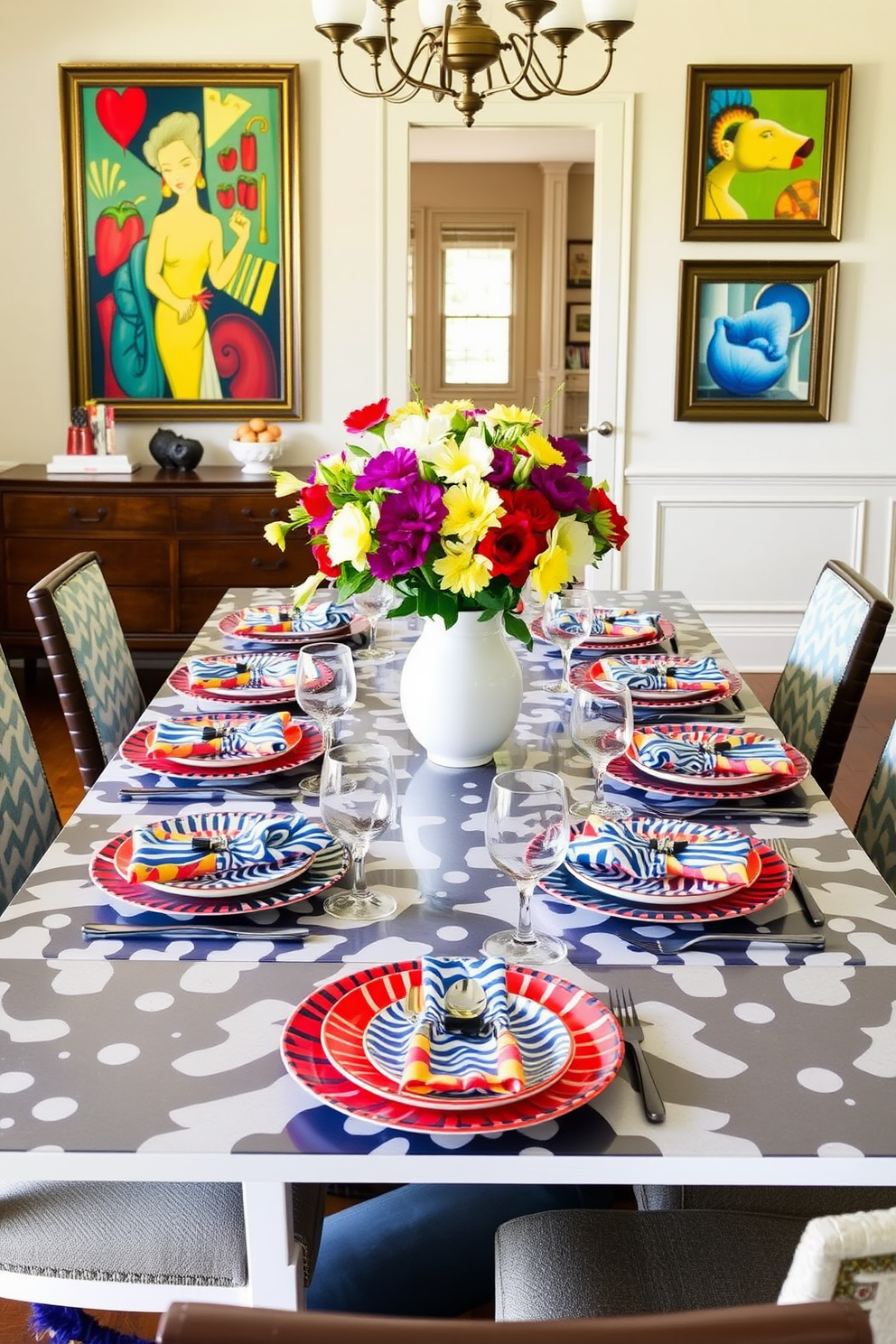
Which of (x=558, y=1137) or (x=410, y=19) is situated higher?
(x=410, y=19)

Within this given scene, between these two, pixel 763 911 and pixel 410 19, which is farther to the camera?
pixel 410 19

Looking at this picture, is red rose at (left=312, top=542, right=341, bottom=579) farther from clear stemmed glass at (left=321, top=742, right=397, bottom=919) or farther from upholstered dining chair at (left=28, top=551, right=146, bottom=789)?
upholstered dining chair at (left=28, top=551, right=146, bottom=789)

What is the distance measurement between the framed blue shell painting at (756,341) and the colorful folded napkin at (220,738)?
3438 millimetres

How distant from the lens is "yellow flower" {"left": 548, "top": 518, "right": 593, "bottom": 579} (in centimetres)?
179

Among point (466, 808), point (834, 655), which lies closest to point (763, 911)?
point (466, 808)

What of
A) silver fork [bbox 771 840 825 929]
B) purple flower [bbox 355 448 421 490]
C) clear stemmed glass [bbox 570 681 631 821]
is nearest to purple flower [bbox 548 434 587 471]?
purple flower [bbox 355 448 421 490]

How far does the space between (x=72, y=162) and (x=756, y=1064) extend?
455 centimetres

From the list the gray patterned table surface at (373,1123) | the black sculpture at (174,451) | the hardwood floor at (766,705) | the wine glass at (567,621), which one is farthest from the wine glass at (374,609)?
the black sculpture at (174,451)

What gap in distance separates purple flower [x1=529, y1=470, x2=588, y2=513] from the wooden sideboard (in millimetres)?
2972

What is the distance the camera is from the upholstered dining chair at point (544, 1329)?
65 centimetres

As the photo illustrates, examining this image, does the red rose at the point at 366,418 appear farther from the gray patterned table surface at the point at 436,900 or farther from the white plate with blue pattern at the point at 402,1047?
the white plate with blue pattern at the point at 402,1047

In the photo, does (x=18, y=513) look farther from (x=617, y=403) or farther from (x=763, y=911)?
(x=763, y=911)

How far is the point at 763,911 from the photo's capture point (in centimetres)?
148

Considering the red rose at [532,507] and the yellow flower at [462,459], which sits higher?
the yellow flower at [462,459]
